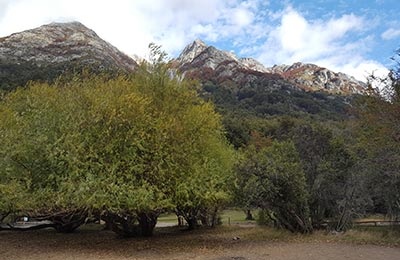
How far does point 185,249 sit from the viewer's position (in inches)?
687

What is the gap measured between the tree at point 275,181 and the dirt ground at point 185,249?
6.47 feet

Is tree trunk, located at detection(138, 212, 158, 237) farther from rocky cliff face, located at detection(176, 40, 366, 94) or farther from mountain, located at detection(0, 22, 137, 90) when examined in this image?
rocky cliff face, located at detection(176, 40, 366, 94)

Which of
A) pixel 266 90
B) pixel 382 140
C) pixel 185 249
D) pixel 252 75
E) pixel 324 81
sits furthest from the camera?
pixel 324 81

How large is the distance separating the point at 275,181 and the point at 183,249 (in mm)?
5554

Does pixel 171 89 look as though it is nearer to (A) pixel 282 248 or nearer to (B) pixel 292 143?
(B) pixel 292 143

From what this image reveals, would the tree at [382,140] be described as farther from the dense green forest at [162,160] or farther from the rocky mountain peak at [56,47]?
the rocky mountain peak at [56,47]

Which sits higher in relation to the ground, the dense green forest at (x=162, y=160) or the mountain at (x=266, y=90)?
the mountain at (x=266, y=90)

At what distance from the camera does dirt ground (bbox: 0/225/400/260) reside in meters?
14.9

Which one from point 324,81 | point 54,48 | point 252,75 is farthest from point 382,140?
point 324,81

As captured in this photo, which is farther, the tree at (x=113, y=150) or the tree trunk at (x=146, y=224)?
the tree trunk at (x=146, y=224)

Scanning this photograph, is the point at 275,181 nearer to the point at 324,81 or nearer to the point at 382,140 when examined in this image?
the point at 382,140

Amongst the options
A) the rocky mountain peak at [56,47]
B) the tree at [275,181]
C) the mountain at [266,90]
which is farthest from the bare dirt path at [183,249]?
the rocky mountain peak at [56,47]

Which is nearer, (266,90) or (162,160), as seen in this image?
(162,160)

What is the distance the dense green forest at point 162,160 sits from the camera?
54.6 feet
